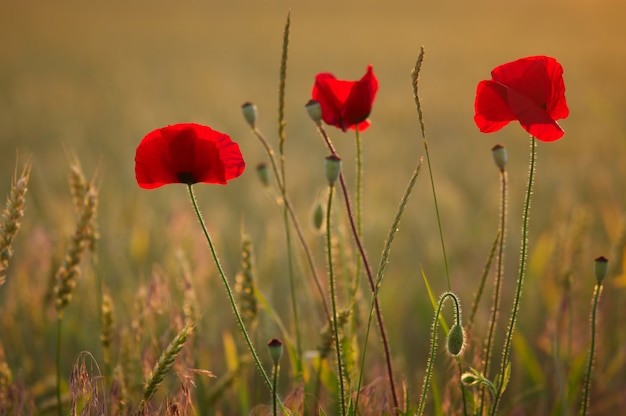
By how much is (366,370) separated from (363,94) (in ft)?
2.52

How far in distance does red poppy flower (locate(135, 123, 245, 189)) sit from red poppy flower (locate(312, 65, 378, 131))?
0.60 feet

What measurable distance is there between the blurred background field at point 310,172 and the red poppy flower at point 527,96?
24.0 inches

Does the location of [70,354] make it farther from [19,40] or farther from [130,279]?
[19,40]

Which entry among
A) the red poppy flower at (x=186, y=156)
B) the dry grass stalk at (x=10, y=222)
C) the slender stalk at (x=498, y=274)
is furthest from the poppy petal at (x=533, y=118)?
the dry grass stalk at (x=10, y=222)

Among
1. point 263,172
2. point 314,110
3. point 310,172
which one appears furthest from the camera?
point 310,172

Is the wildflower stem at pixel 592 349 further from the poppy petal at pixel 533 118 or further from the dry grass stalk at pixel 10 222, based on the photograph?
the dry grass stalk at pixel 10 222

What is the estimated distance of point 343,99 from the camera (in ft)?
3.19

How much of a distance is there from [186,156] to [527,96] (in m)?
0.45

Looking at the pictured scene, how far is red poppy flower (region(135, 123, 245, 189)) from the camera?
841 millimetres

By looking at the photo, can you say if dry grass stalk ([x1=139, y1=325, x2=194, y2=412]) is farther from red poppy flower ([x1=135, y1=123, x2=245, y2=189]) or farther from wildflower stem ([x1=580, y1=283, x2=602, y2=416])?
wildflower stem ([x1=580, y1=283, x2=602, y2=416])

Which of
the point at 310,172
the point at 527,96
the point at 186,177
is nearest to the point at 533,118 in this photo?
the point at 527,96

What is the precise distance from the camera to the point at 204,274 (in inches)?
56.5

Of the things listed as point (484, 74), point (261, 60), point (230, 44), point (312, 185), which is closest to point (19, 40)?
point (230, 44)

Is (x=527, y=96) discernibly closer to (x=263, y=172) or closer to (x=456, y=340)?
(x=456, y=340)
